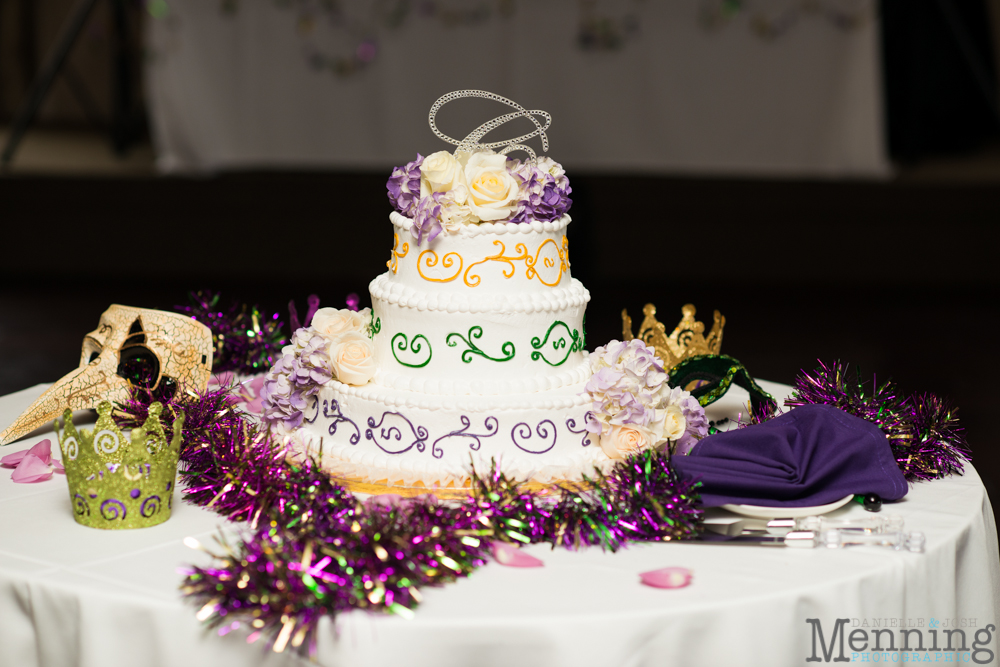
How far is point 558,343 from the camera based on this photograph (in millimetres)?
1827

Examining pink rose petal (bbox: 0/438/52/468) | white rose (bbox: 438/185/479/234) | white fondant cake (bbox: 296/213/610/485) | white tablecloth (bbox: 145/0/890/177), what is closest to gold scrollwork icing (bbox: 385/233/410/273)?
white fondant cake (bbox: 296/213/610/485)

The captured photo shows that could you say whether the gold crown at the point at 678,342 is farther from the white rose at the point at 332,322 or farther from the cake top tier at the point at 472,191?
the white rose at the point at 332,322

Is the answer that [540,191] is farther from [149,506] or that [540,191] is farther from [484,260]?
[149,506]

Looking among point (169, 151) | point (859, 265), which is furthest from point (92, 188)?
point (859, 265)

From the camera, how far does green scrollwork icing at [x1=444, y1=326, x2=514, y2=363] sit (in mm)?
1746

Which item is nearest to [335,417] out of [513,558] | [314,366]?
[314,366]

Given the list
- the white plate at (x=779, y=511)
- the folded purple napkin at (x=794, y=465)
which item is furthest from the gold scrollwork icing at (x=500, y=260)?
the white plate at (x=779, y=511)

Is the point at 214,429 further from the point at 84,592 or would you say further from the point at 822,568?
the point at 822,568

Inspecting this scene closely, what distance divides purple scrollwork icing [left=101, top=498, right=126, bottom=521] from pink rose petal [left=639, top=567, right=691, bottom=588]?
823 mm

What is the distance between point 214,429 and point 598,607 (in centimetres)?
83

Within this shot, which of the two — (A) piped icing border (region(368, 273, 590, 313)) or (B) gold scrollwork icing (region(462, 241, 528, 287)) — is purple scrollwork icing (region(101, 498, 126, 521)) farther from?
(B) gold scrollwork icing (region(462, 241, 528, 287))

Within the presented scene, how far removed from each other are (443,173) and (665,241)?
436 cm

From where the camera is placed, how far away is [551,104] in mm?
5762

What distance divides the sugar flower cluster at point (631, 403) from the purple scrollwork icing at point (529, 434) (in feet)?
0.26
